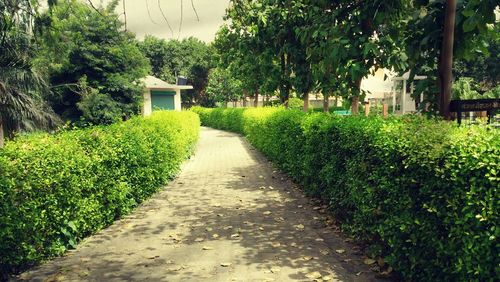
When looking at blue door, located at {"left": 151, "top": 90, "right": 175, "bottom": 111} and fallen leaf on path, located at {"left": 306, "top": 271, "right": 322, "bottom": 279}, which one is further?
blue door, located at {"left": 151, "top": 90, "right": 175, "bottom": 111}

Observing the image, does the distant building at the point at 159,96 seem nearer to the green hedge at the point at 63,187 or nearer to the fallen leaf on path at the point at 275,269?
the green hedge at the point at 63,187

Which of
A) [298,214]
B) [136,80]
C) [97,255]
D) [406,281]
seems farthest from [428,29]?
[136,80]

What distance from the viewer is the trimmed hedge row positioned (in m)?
3.07

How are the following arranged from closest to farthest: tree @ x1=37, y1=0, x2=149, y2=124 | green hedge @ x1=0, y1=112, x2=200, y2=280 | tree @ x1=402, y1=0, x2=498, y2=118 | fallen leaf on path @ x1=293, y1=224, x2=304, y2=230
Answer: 1. green hedge @ x1=0, y1=112, x2=200, y2=280
2. tree @ x1=402, y1=0, x2=498, y2=118
3. fallen leaf on path @ x1=293, y1=224, x2=304, y2=230
4. tree @ x1=37, y1=0, x2=149, y2=124

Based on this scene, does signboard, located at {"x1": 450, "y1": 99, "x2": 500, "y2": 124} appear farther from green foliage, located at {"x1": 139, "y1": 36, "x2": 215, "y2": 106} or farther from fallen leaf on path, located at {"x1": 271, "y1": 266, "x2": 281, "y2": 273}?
green foliage, located at {"x1": 139, "y1": 36, "x2": 215, "y2": 106}

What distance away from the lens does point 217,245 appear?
557 cm

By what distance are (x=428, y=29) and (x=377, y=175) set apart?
2.31 m

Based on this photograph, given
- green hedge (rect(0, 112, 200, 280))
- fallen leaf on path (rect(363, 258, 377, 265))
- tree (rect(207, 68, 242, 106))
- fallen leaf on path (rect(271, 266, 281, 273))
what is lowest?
fallen leaf on path (rect(271, 266, 281, 273))

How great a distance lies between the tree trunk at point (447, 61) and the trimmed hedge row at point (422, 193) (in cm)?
52

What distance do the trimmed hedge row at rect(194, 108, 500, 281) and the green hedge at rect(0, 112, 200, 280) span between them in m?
3.94

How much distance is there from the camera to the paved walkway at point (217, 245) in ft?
15.0

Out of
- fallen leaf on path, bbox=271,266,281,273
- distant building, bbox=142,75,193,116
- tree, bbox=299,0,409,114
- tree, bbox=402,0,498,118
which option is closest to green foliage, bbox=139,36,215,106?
distant building, bbox=142,75,193,116

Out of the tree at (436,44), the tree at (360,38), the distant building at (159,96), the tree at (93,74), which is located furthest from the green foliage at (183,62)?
the tree at (436,44)

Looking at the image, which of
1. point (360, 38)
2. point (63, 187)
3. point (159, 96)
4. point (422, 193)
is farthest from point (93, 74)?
point (422, 193)
